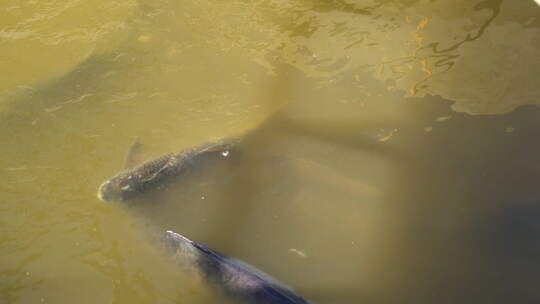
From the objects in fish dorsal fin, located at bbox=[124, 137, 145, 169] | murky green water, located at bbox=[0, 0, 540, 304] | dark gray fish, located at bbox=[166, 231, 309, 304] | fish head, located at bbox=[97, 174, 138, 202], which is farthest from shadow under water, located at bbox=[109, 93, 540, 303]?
fish dorsal fin, located at bbox=[124, 137, 145, 169]

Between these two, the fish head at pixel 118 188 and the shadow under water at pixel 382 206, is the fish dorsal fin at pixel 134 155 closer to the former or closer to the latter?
the fish head at pixel 118 188

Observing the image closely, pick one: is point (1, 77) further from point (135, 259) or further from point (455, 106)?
point (455, 106)

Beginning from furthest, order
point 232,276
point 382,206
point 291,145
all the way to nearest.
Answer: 1. point 291,145
2. point 382,206
3. point 232,276

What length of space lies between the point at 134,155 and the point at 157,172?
1.24ft

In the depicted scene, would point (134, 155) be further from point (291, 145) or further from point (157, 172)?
point (291, 145)

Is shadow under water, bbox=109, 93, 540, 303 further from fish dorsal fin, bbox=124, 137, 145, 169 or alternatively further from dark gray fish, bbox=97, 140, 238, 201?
fish dorsal fin, bbox=124, 137, 145, 169

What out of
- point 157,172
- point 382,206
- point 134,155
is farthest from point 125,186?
point 382,206

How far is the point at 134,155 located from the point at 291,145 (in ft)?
4.47

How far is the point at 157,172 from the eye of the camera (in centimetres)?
356

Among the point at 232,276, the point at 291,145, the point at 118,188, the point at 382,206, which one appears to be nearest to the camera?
the point at 232,276

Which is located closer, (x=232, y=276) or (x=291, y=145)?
(x=232, y=276)

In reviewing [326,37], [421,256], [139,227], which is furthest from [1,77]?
[421,256]

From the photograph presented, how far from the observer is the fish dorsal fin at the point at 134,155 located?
371 centimetres

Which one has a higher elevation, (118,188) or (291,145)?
(291,145)
